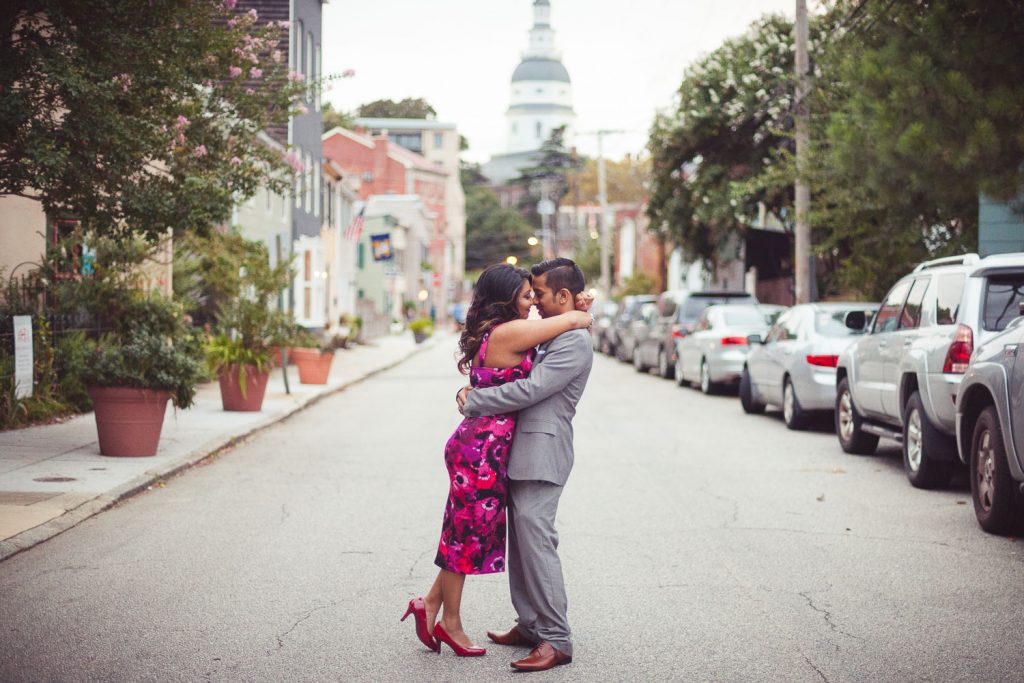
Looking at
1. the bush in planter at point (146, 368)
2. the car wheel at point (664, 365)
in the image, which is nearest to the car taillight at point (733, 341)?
the car wheel at point (664, 365)

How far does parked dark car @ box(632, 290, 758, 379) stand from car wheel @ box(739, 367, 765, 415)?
547cm

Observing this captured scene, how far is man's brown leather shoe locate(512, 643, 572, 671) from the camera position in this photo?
5184 mm

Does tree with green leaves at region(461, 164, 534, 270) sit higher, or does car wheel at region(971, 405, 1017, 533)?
tree with green leaves at region(461, 164, 534, 270)

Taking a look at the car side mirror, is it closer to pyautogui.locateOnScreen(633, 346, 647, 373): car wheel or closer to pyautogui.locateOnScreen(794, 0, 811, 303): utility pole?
pyautogui.locateOnScreen(794, 0, 811, 303): utility pole

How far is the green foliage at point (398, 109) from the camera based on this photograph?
4924 inches

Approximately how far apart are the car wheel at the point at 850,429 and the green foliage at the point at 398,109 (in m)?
114

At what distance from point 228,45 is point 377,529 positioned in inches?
225

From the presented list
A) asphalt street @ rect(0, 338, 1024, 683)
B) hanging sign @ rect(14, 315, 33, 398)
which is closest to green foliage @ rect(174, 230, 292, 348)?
hanging sign @ rect(14, 315, 33, 398)

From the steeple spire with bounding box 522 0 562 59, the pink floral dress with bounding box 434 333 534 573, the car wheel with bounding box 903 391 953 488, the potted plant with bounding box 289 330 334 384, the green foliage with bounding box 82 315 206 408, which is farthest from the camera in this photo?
the steeple spire with bounding box 522 0 562 59

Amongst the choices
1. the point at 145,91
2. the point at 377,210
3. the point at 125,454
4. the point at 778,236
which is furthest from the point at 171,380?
the point at 377,210

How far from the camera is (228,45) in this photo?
12094 mm

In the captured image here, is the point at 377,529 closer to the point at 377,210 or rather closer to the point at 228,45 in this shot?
the point at 228,45

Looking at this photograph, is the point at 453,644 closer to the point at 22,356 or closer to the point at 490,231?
the point at 22,356

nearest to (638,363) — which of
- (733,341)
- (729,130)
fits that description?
(729,130)
